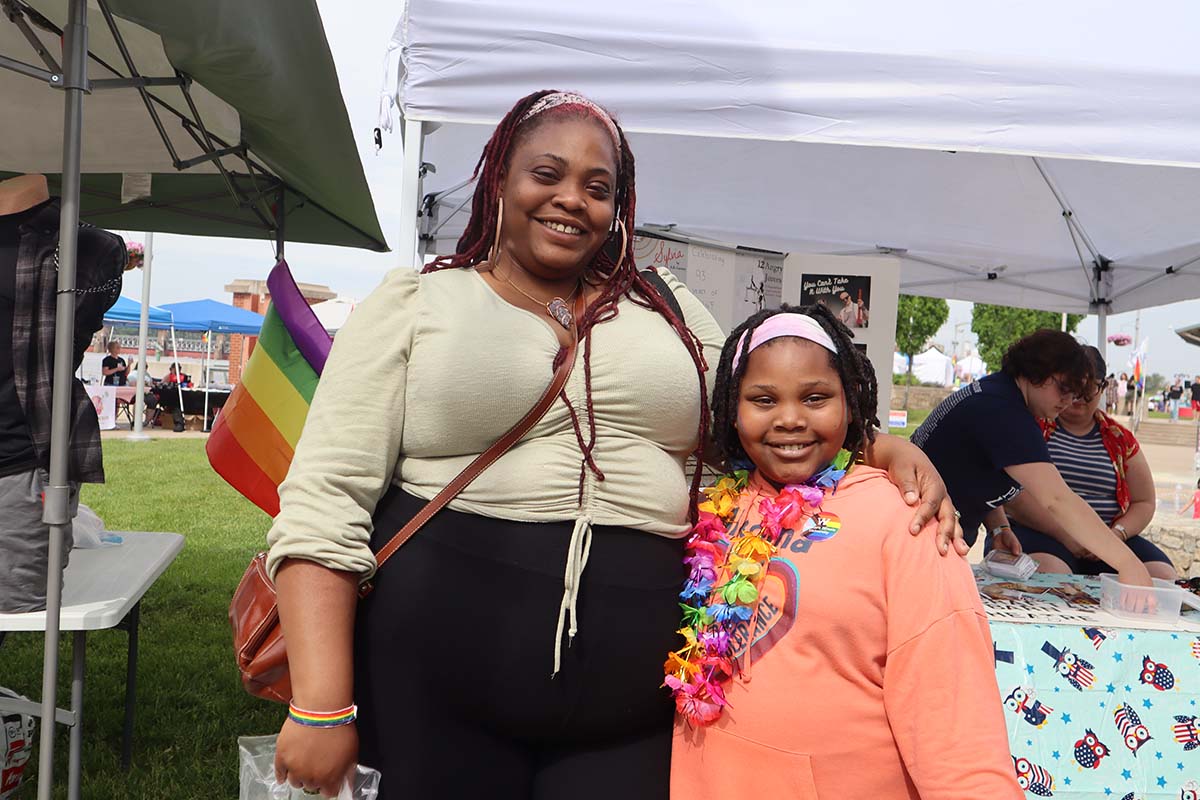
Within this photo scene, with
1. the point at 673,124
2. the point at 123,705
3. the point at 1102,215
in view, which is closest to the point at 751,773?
the point at 673,124

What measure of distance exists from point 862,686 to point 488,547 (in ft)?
2.05

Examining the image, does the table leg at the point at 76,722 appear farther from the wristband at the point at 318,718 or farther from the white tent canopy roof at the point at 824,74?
the white tent canopy roof at the point at 824,74

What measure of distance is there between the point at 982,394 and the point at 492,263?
2550mm

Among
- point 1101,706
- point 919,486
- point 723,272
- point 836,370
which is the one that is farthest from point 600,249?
point 723,272

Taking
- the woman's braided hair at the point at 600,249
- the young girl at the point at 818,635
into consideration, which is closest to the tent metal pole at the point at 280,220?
the woman's braided hair at the point at 600,249

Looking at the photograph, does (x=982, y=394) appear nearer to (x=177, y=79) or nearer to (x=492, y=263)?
(x=492, y=263)

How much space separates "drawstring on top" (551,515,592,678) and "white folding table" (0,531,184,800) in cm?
171

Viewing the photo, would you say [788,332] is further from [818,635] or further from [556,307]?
[818,635]

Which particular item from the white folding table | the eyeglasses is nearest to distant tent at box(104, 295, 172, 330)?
the white folding table

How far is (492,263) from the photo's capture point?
1530 mm

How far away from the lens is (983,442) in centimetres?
334

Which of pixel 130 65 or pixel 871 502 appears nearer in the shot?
pixel 871 502

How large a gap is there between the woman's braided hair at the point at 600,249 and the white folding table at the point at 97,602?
169 cm

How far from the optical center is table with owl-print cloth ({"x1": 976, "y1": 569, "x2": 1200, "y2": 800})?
250 cm
